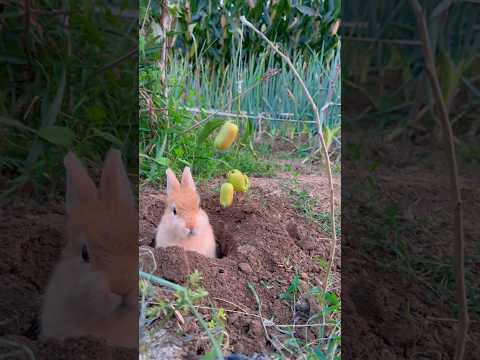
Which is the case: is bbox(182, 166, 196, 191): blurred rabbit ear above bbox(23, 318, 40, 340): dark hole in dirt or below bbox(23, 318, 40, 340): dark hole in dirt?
above

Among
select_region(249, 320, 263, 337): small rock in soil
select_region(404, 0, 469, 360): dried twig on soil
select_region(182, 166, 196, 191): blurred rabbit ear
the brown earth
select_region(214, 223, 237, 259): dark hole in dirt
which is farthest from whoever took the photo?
select_region(214, 223, 237, 259): dark hole in dirt

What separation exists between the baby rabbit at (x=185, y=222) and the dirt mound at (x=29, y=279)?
332 millimetres

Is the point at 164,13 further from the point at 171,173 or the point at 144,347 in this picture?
the point at 144,347

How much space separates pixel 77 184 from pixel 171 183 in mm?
362

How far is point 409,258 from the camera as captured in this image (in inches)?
28.8

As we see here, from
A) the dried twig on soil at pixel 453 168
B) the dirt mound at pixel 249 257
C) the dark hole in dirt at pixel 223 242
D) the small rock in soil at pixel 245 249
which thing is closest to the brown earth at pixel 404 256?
the dried twig on soil at pixel 453 168

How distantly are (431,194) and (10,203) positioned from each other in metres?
0.56

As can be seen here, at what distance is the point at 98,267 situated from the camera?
619mm

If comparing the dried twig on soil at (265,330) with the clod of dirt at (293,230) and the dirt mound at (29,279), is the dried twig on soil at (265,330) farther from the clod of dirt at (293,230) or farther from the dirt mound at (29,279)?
the dirt mound at (29,279)

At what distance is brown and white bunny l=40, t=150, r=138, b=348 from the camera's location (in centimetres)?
60

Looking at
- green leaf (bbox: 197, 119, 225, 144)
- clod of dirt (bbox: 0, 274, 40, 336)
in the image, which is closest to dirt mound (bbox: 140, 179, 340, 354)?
green leaf (bbox: 197, 119, 225, 144)

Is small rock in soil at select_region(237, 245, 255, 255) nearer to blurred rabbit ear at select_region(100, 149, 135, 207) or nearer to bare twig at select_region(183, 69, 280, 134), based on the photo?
bare twig at select_region(183, 69, 280, 134)

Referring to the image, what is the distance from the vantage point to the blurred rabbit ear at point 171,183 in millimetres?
941

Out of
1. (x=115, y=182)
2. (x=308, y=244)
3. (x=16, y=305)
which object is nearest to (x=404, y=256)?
(x=308, y=244)
